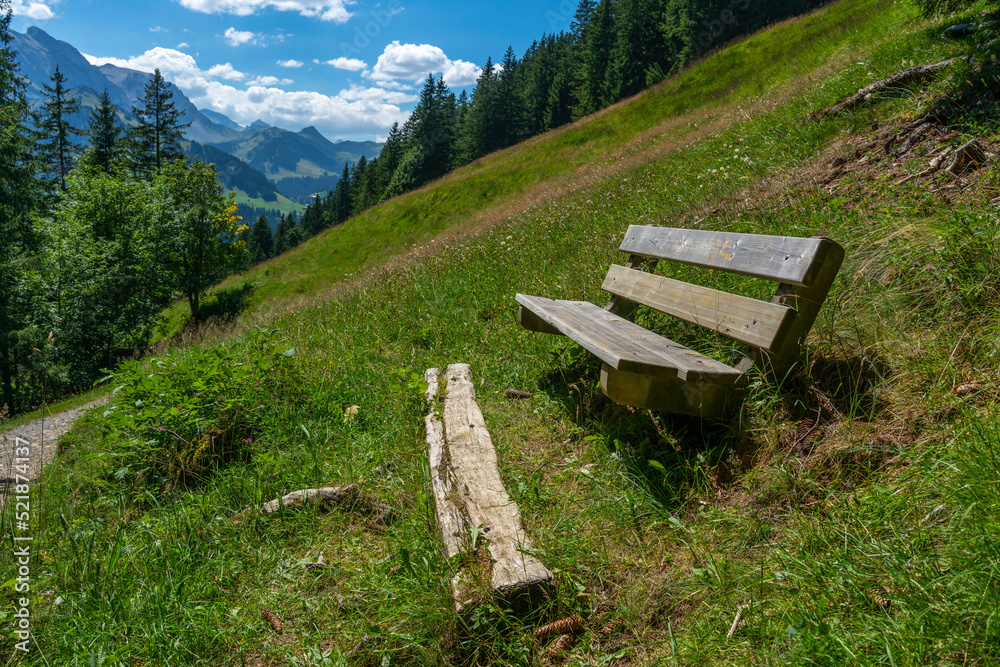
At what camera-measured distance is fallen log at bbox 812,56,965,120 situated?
550cm

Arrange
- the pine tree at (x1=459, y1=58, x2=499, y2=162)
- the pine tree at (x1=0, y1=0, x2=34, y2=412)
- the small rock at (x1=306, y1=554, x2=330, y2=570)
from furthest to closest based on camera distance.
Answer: the pine tree at (x1=459, y1=58, x2=499, y2=162) → the pine tree at (x1=0, y1=0, x2=34, y2=412) → the small rock at (x1=306, y1=554, x2=330, y2=570)

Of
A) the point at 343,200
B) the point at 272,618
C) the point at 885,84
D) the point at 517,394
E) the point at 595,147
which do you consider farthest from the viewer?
the point at 343,200

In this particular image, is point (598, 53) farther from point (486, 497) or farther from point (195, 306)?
point (486, 497)

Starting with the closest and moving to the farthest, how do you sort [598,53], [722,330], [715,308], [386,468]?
[722,330]
[715,308]
[386,468]
[598,53]

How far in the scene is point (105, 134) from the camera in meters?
42.1

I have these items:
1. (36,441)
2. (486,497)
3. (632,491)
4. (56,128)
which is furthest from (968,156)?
(56,128)

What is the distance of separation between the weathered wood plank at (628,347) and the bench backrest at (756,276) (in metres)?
0.22

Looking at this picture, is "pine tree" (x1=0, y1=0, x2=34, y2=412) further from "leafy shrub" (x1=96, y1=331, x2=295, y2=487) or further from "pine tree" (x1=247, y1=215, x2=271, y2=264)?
"pine tree" (x1=247, y1=215, x2=271, y2=264)

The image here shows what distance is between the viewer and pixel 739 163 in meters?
7.00

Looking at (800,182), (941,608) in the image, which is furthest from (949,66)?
(941,608)

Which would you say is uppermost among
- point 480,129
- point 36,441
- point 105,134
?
point 480,129

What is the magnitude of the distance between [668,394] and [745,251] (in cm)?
98

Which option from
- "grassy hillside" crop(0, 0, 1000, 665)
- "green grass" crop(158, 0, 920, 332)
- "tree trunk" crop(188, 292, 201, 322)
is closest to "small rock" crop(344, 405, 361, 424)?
"grassy hillside" crop(0, 0, 1000, 665)

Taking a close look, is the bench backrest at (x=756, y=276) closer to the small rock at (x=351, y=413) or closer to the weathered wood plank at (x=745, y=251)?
the weathered wood plank at (x=745, y=251)
